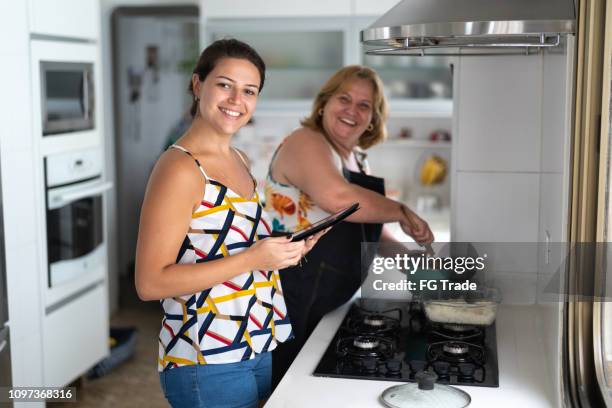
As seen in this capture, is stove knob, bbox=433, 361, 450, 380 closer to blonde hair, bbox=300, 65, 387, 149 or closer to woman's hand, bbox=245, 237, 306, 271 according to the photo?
woman's hand, bbox=245, 237, 306, 271

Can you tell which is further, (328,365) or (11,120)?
(11,120)

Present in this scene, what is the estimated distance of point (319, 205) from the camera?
2553mm

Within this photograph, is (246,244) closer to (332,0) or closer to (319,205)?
(319,205)

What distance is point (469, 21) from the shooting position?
5.49ft

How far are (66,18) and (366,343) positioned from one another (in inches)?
85.2

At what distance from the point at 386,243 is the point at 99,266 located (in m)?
1.72

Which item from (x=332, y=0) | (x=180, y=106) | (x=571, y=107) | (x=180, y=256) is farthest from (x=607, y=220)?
(x=180, y=106)

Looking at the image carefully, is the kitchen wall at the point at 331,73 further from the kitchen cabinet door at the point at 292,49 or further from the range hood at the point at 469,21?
the range hood at the point at 469,21

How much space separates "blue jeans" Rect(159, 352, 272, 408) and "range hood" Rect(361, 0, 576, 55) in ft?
2.64

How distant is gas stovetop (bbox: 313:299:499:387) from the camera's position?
6.37ft

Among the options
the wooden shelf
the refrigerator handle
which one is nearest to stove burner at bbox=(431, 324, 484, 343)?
the refrigerator handle

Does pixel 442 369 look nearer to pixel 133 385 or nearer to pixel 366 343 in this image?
pixel 366 343

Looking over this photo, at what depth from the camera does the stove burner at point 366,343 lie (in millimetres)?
2082

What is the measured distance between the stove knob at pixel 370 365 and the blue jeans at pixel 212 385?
252mm
